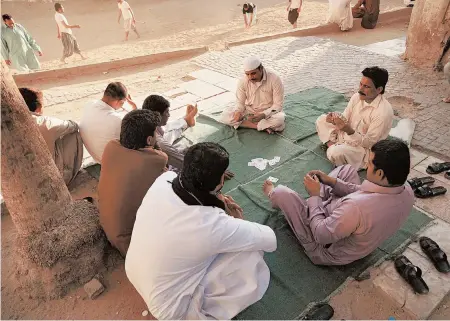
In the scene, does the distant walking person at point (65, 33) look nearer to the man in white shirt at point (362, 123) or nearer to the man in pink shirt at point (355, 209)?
the man in white shirt at point (362, 123)

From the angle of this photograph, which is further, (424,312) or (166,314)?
(424,312)

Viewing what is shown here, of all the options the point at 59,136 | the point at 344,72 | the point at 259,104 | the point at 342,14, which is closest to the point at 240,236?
the point at 59,136

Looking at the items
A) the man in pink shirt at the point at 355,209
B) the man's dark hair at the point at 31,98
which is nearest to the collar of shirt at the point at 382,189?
the man in pink shirt at the point at 355,209

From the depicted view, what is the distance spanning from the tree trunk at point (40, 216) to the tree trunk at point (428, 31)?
24.2 ft

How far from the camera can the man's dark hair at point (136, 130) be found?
271cm

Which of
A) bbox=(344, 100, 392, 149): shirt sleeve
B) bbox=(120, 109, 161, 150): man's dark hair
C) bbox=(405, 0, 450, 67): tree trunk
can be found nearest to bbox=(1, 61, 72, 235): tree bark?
bbox=(120, 109, 161, 150): man's dark hair

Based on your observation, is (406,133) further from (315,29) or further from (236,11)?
(236,11)

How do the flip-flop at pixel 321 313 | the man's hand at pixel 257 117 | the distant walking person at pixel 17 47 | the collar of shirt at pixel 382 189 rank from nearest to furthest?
the collar of shirt at pixel 382 189
the flip-flop at pixel 321 313
the man's hand at pixel 257 117
the distant walking person at pixel 17 47

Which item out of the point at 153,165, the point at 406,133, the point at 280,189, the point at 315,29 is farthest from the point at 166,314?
the point at 315,29

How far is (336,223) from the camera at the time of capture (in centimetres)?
253

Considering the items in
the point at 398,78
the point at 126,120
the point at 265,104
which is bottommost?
the point at 398,78

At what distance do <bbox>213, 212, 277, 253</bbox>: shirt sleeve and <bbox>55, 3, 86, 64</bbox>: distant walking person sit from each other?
9.33 m

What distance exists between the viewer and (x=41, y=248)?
107 inches

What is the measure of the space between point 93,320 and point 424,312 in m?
2.62
